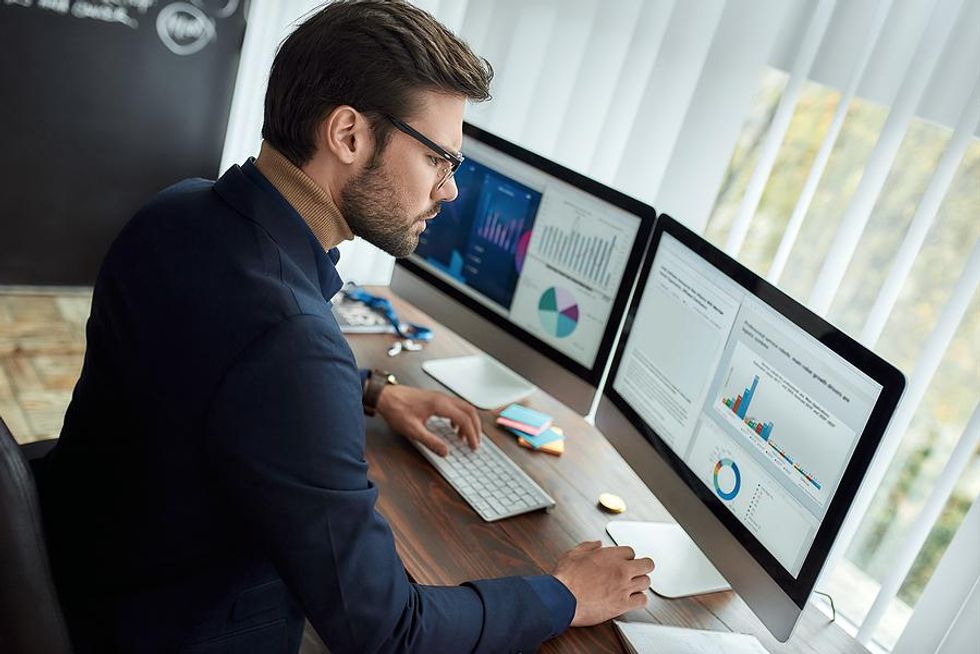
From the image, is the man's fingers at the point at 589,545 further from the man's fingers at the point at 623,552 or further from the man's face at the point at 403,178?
the man's face at the point at 403,178

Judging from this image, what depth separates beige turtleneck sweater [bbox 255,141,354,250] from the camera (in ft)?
3.85

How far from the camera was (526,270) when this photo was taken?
1.73 meters

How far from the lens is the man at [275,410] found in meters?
0.99

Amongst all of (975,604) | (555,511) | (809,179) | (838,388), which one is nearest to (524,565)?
(555,511)

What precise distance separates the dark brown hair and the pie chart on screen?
0.55 m

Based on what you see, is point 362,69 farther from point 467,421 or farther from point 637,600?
point 637,600

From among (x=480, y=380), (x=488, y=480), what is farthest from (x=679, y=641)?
(x=480, y=380)

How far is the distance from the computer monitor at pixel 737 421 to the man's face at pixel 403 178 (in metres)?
0.43

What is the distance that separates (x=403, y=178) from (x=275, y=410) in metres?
0.39

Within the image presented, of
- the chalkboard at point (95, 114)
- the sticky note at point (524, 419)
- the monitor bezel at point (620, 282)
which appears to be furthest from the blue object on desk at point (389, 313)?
the chalkboard at point (95, 114)

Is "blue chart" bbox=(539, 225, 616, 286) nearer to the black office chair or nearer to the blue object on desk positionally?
the blue object on desk

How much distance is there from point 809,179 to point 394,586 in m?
1.33

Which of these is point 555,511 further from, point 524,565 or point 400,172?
point 400,172

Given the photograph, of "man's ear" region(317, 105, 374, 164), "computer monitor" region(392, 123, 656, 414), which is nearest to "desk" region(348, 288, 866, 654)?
"computer monitor" region(392, 123, 656, 414)
